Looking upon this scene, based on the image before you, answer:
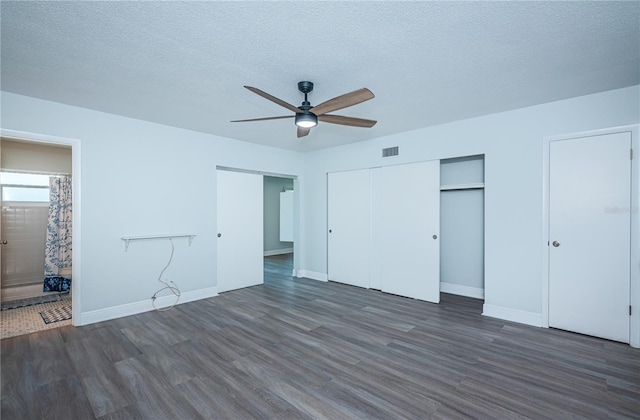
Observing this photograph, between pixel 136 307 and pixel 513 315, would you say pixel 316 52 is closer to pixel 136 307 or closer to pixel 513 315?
pixel 513 315

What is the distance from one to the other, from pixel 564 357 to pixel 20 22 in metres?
5.10

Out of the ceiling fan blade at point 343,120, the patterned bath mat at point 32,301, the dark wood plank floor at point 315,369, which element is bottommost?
the patterned bath mat at point 32,301

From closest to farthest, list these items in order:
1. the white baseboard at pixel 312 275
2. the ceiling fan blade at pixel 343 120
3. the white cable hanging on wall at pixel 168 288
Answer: the ceiling fan blade at pixel 343 120
the white cable hanging on wall at pixel 168 288
the white baseboard at pixel 312 275

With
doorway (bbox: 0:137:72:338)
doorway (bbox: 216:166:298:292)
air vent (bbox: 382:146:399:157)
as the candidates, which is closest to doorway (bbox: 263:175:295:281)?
doorway (bbox: 216:166:298:292)

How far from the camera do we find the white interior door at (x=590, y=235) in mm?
3014

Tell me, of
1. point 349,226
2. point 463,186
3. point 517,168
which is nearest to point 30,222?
point 349,226

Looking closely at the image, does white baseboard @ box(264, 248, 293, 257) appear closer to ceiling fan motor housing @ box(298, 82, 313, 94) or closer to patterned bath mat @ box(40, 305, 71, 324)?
patterned bath mat @ box(40, 305, 71, 324)

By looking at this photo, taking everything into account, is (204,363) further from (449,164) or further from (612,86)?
(612,86)

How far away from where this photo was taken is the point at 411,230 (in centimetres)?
461

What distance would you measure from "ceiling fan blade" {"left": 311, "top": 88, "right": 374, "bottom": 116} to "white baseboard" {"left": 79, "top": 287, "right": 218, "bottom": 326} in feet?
11.1

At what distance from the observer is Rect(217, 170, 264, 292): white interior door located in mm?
4969

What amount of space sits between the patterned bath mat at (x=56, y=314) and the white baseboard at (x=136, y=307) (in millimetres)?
491

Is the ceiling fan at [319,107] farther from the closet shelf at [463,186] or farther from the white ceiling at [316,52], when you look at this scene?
the closet shelf at [463,186]

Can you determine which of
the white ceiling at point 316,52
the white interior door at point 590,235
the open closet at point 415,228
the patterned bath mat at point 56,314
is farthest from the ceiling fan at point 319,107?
the patterned bath mat at point 56,314
